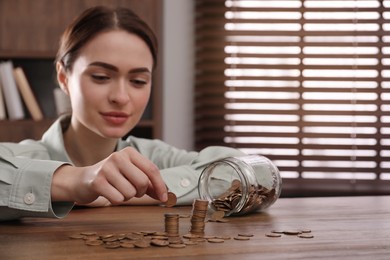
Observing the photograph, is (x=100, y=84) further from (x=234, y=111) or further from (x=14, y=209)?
(x=234, y=111)

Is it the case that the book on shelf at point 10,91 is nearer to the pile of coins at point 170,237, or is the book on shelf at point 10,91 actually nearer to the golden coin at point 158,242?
the pile of coins at point 170,237

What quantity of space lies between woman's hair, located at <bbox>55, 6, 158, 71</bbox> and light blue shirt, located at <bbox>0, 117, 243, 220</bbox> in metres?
0.21

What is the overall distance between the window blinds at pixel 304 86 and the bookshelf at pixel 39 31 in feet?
1.22

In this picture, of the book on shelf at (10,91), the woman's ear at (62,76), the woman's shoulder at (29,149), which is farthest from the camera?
the book on shelf at (10,91)

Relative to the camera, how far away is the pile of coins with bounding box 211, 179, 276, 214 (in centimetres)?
124

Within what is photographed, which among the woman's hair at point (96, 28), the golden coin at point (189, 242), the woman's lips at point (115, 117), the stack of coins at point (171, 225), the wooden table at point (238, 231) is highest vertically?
the woman's hair at point (96, 28)

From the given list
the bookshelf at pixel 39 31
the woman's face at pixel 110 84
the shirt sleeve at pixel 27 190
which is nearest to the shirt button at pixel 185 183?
the woman's face at pixel 110 84

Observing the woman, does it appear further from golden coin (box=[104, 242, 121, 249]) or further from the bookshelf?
the bookshelf

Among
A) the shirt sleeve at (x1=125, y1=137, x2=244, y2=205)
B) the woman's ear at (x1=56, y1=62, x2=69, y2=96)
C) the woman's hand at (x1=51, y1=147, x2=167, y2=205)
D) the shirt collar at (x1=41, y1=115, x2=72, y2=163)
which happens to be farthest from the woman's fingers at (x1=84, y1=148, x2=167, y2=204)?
the woman's ear at (x1=56, y1=62, x2=69, y2=96)

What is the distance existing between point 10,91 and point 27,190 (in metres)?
1.67

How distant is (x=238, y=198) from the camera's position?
1.26 metres

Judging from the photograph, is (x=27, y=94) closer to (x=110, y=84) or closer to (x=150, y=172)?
(x=110, y=84)

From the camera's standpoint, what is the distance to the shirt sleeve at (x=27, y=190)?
4.01 ft

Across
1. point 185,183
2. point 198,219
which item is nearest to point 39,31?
point 185,183
